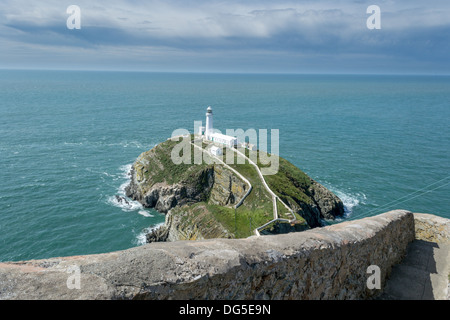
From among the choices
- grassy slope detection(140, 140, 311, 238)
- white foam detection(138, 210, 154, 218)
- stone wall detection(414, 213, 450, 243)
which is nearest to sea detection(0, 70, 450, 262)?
white foam detection(138, 210, 154, 218)

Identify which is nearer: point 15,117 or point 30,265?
point 30,265

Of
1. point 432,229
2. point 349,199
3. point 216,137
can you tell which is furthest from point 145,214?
point 432,229

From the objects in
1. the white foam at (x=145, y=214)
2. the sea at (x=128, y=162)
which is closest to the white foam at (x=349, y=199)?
the sea at (x=128, y=162)

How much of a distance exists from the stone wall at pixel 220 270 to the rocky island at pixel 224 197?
2754 centimetres

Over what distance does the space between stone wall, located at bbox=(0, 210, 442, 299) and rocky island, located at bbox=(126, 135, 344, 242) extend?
2754 centimetres

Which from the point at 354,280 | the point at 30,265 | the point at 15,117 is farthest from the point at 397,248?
the point at 15,117

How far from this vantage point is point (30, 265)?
6.46 m

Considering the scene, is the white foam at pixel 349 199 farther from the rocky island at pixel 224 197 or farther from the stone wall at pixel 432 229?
the stone wall at pixel 432 229

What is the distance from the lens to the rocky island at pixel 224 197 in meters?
41.2

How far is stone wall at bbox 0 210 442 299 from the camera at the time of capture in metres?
6.02

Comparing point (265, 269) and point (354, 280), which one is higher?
point (265, 269)
